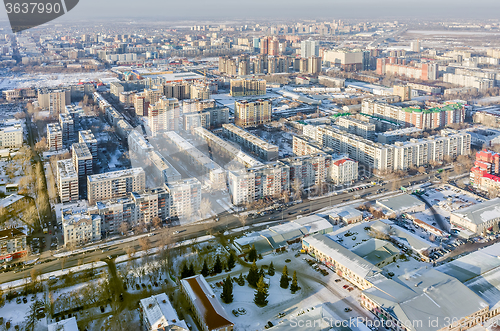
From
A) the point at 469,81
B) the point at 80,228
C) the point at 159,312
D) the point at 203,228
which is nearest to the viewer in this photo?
the point at 159,312

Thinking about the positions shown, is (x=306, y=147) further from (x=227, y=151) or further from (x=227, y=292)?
(x=227, y=292)

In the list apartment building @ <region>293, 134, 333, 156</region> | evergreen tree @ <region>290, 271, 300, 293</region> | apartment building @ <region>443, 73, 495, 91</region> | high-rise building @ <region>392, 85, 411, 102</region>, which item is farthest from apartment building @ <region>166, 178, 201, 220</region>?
apartment building @ <region>443, 73, 495, 91</region>

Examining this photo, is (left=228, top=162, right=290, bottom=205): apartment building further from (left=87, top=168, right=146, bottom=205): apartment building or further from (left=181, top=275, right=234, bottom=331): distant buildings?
(left=181, top=275, right=234, bottom=331): distant buildings

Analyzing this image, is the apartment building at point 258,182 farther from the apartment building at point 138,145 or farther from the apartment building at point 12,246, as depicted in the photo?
the apartment building at point 12,246

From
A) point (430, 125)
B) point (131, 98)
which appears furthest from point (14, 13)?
point (131, 98)

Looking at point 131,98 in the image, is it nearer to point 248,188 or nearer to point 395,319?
point 248,188

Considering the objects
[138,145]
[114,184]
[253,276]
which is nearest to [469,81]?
[138,145]
